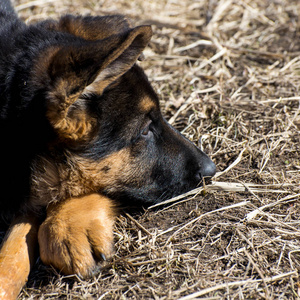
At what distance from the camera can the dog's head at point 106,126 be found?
3203mm

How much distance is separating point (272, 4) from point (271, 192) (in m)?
5.41

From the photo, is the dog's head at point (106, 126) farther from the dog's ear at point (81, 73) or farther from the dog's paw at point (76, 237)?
the dog's paw at point (76, 237)

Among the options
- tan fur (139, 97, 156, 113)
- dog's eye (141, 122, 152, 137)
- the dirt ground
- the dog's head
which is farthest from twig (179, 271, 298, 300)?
tan fur (139, 97, 156, 113)

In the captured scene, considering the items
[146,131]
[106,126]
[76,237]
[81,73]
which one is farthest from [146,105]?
[76,237]

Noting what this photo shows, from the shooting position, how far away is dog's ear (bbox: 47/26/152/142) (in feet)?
10.1

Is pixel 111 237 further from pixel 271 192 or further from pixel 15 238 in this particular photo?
pixel 271 192

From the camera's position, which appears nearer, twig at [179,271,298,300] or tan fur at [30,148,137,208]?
twig at [179,271,298,300]

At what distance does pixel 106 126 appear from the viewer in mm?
3742

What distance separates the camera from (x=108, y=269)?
Result: 350cm

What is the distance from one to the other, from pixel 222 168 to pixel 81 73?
214 cm

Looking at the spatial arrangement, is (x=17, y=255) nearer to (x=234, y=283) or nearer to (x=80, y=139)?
(x=80, y=139)

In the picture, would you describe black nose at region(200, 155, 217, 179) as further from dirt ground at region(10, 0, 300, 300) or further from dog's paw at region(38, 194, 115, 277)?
dog's paw at region(38, 194, 115, 277)

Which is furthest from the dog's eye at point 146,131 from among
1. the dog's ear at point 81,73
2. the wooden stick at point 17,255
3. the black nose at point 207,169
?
the wooden stick at point 17,255

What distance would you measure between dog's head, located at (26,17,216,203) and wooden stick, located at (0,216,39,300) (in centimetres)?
38
